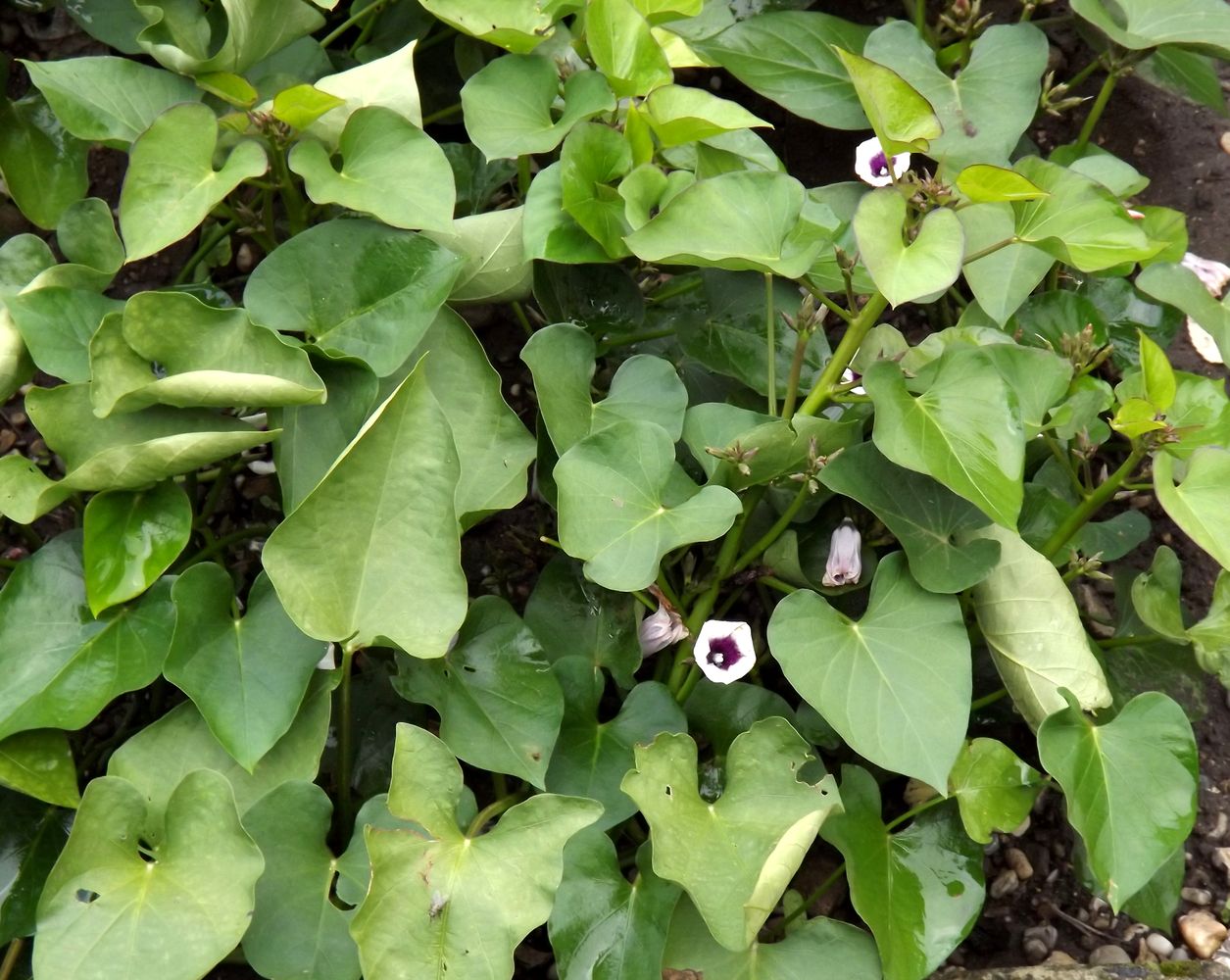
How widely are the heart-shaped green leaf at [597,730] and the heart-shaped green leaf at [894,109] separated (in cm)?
69

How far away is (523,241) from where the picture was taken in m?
1.43

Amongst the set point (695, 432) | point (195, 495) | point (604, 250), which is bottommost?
point (195, 495)

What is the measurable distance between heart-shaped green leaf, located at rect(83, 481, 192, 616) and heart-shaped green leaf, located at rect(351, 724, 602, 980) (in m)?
0.41

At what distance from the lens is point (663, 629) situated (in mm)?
1401

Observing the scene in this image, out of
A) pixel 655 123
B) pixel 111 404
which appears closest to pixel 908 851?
pixel 655 123

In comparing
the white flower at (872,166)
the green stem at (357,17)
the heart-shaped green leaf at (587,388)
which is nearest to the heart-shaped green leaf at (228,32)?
the green stem at (357,17)

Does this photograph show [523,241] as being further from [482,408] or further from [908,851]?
[908,851]

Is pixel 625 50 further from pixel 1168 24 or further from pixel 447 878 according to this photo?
pixel 447 878

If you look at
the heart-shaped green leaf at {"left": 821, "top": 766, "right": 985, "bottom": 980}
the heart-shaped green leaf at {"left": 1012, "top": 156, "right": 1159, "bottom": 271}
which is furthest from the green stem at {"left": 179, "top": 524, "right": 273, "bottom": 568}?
the heart-shaped green leaf at {"left": 1012, "top": 156, "right": 1159, "bottom": 271}

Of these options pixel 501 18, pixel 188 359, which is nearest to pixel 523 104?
pixel 501 18

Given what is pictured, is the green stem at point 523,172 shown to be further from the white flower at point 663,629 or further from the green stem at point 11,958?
the green stem at point 11,958

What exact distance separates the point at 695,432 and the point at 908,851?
0.58 meters

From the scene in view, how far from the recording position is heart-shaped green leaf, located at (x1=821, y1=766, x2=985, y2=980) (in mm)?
1303

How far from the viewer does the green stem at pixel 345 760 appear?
1321mm
